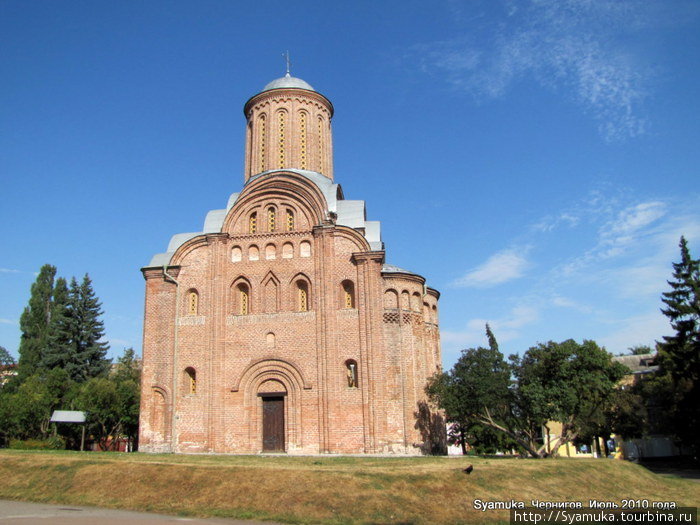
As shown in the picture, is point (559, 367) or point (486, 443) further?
point (486, 443)

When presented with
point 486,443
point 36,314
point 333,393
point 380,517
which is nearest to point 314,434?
point 333,393

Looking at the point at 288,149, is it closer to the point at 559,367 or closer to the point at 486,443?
the point at 559,367

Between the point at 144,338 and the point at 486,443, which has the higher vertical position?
the point at 144,338

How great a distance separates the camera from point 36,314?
37656mm

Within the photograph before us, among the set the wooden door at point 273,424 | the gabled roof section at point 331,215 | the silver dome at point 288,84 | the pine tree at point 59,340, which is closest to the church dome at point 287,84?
the silver dome at point 288,84

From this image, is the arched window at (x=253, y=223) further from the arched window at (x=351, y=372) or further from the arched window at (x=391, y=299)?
the arched window at (x=351, y=372)

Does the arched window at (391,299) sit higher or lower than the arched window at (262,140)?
lower

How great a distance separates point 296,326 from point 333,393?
3100mm

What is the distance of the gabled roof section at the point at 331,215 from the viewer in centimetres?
2444

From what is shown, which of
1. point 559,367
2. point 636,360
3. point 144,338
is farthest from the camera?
point 636,360

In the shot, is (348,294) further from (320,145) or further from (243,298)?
(320,145)

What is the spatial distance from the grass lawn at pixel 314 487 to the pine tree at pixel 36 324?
19.9 m

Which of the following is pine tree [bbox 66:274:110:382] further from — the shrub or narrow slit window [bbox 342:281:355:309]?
narrow slit window [bbox 342:281:355:309]

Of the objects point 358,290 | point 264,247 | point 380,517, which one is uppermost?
point 264,247
